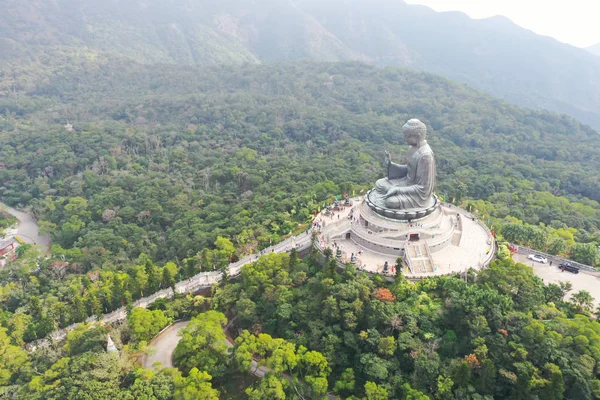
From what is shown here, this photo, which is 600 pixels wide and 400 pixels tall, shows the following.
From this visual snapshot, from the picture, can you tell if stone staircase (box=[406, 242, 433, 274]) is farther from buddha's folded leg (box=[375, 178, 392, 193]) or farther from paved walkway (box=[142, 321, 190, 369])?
paved walkway (box=[142, 321, 190, 369])

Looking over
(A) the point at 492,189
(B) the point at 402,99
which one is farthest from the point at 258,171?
(B) the point at 402,99

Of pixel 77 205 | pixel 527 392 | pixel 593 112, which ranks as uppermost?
pixel 527 392

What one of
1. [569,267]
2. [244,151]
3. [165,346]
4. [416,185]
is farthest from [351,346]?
[244,151]

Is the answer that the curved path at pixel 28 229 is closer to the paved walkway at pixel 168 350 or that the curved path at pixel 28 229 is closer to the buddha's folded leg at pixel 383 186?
the paved walkway at pixel 168 350

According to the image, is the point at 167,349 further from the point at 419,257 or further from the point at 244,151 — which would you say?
the point at 244,151

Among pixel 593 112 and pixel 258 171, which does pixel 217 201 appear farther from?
pixel 593 112

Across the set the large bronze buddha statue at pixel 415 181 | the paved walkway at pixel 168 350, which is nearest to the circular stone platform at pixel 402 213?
the large bronze buddha statue at pixel 415 181
